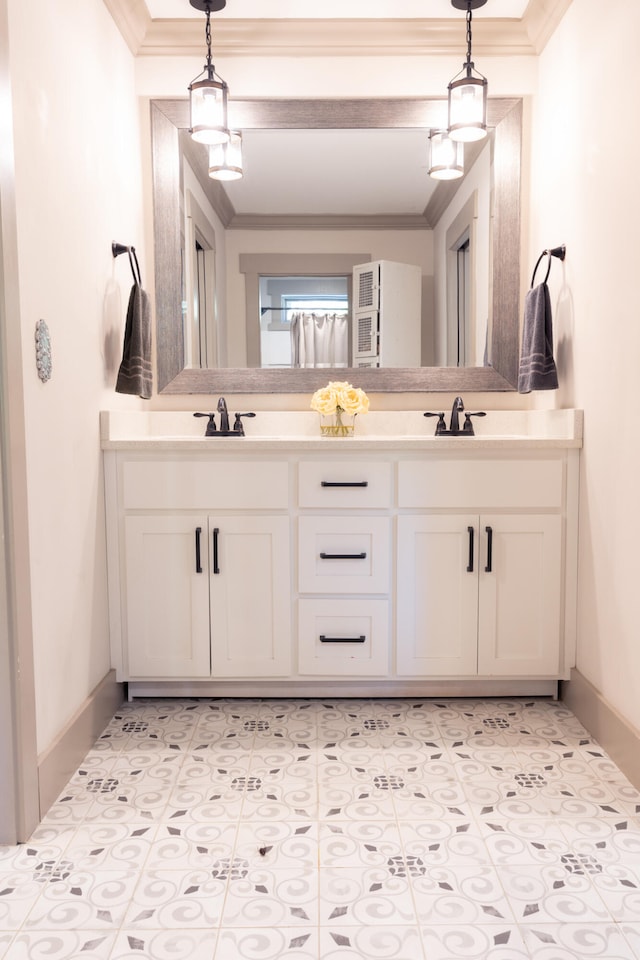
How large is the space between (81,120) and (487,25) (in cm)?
158

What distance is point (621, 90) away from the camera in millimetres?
1970

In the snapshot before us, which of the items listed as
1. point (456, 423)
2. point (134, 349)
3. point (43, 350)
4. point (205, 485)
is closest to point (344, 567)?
point (205, 485)

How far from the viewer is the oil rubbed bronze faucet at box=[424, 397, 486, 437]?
105 inches

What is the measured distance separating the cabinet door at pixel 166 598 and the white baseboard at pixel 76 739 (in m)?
0.12

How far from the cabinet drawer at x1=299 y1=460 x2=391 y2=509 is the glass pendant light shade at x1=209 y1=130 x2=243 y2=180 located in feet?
4.03

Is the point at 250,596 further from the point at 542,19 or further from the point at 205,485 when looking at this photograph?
the point at 542,19

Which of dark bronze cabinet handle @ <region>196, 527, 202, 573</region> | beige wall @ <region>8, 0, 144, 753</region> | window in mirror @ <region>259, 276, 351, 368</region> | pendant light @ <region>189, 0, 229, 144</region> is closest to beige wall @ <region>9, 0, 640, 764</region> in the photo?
beige wall @ <region>8, 0, 144, 753</region>

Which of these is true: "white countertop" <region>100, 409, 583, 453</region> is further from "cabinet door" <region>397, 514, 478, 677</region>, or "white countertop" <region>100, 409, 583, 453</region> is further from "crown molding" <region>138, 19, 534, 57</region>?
"crown molding" <region>138, 19, 534, 57</region>

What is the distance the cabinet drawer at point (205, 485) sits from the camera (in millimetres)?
2365

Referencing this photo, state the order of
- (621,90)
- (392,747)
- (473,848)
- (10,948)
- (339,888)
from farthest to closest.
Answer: (392,747)
(621,90)
(473,848)
(339,888)
(10,948)

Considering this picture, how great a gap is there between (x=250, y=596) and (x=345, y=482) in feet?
1.66

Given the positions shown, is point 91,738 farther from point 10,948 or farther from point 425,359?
point 425,359

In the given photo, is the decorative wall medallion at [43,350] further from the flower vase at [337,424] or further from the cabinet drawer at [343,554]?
the flower vase at [337,424]

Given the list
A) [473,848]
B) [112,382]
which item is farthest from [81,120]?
[473,848]
